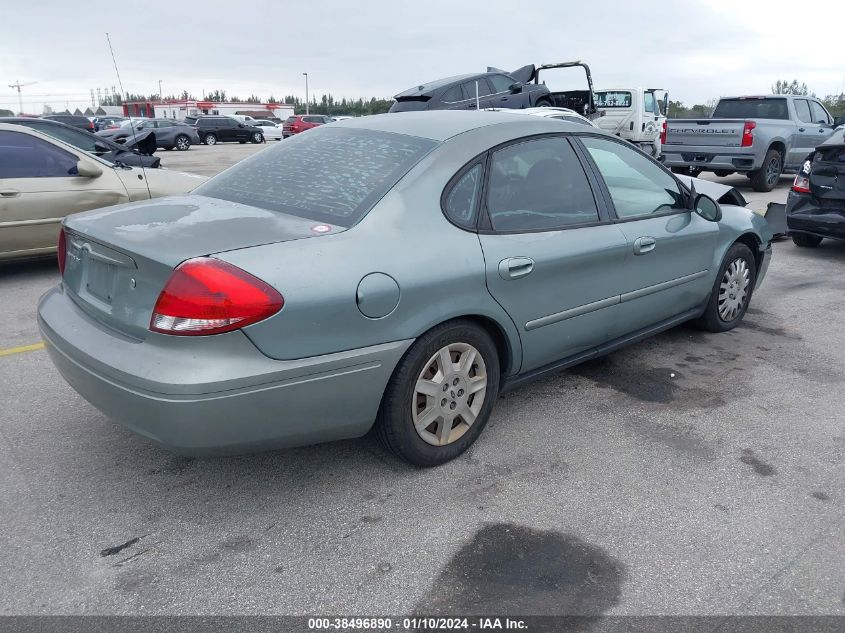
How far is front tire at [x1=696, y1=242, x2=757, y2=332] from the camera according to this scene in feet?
15.7

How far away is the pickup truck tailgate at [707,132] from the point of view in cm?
1234

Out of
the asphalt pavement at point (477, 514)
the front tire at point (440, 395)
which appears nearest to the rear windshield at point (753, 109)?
the asphalt pavement at point (477, 514)

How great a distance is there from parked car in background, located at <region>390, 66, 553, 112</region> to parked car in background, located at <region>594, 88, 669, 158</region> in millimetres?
2071

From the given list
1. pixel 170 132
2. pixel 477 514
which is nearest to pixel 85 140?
pixel 477 514

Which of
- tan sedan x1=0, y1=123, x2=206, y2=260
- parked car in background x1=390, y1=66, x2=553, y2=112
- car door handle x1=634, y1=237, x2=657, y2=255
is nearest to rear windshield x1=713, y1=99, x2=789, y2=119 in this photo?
parked car in background x1=390, y1=66, x2=553, y2=112

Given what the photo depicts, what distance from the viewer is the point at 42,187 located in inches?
257

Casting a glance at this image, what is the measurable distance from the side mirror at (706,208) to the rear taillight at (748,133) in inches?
352

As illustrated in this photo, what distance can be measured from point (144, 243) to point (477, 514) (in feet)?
5.51

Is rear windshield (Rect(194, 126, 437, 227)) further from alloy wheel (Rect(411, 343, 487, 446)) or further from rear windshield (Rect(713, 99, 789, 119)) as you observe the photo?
rear windshield (Rect(713, 99, 789, 119))

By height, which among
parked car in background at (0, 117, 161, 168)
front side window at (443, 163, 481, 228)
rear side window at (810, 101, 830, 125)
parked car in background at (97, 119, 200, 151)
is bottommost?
front side window at (443, 163, 481, 228)

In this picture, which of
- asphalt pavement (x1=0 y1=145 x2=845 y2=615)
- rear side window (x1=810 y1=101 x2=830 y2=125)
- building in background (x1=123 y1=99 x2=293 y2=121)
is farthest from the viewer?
building in background (x1=123 y1=99 x2=293 y2=121)

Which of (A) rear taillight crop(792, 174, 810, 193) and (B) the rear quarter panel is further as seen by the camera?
(A) rear taillight crop(792, 174, 810, 193)

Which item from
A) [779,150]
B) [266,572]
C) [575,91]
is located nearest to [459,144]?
[266,572]

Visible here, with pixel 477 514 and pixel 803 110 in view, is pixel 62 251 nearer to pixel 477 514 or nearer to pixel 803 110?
pixel 477 514
